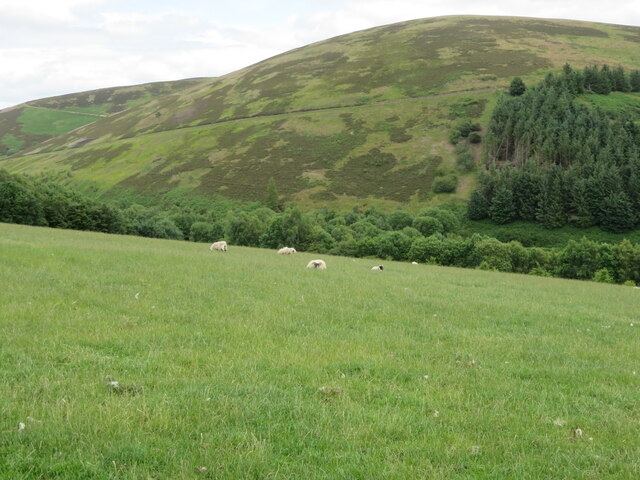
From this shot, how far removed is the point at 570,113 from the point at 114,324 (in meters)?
133

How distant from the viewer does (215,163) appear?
453ft

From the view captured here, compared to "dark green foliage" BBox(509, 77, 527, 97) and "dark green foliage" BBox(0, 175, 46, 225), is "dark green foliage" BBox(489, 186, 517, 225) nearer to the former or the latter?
"dark green foliage" BBox(509, 77, 527, 97)

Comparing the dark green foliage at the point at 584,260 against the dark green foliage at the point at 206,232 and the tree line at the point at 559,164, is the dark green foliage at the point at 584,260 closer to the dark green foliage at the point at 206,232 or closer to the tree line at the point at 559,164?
the tree line at the point at 559,164

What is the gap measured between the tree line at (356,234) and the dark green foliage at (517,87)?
5902cm

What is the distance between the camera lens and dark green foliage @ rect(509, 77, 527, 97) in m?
136

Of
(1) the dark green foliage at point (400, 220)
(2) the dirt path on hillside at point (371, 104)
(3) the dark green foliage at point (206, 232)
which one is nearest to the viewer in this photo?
(3) the dark green foliage at point (206, 232)

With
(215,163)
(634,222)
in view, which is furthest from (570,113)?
(215,163)

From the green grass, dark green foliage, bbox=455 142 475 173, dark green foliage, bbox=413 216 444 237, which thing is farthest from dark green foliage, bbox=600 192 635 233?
the green grass

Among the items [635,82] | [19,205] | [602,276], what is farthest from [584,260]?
[635,82]

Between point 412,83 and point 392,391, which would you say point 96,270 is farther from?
point 412,83

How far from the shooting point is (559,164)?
109 meters

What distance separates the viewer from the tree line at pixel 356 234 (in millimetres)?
63906

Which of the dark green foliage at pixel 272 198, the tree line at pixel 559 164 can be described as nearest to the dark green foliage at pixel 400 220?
the tree line at pixel 559 164

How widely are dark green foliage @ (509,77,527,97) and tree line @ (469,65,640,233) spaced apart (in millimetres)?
4488
